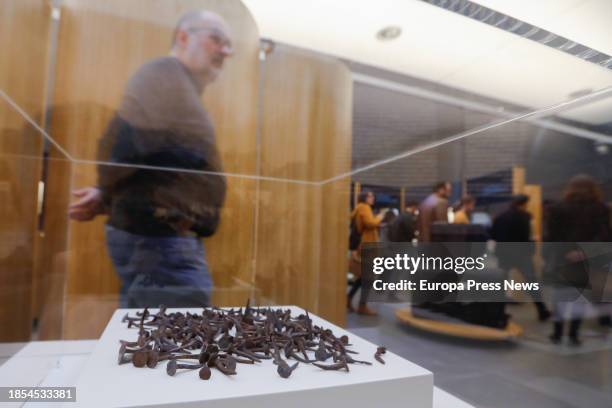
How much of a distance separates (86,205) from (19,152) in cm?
58

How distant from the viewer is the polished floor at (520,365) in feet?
3.20

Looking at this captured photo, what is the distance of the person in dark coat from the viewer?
3.71 feet

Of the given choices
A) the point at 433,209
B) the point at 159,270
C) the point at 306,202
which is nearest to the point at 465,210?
the point at 433,209

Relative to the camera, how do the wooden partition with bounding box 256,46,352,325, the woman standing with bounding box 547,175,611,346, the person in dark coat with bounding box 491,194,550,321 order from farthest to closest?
the wooden partition with bounding box 256,46,352,325
the person in dark coat with bounding box 491,194,550,321
the woman standing with bounding box 547,175,611,346

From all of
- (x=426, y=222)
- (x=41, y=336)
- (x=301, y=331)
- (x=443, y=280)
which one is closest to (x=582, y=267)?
(x=443, y=280)

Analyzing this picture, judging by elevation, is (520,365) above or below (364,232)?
below

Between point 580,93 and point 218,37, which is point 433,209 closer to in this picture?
point 580,93

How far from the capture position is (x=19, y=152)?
162 cm

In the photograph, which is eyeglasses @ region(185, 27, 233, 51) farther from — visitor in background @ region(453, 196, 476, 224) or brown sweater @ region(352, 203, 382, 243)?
visitor in background @ region(453, 196, 476, 224)

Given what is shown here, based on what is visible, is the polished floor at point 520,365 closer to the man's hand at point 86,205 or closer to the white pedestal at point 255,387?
the white pedestal at point 255,387

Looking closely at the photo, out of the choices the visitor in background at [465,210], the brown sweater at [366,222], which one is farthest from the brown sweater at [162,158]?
the visitor in background at [465,210]

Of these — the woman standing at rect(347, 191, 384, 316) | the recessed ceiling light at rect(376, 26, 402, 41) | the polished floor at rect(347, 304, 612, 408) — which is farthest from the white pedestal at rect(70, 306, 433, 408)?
the recessed ceiling light at rect(376, 26, 402, 41)

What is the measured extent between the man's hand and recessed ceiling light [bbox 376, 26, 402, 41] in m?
1.67

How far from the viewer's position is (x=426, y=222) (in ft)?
5.16
